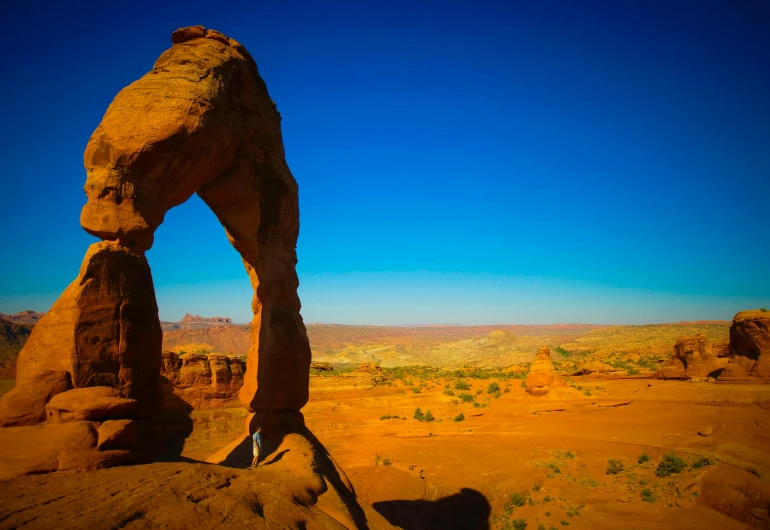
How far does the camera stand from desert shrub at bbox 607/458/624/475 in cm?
1447

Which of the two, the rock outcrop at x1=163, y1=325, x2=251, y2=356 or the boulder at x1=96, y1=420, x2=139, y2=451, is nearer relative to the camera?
the boulder at x1=96, y1=420, x2=139, y2=451

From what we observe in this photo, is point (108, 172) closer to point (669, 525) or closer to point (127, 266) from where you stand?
point (127, 266)

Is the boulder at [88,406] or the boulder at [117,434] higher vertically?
the boulder at [88,406]

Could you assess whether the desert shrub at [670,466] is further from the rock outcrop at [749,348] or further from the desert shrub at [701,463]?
the rock outcrop at [749,348]

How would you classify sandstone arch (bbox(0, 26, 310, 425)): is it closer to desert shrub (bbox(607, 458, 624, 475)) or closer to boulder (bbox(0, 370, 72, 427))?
boulder (bbox(0, 370, 72, 427))

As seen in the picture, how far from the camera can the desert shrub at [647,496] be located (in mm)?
12344

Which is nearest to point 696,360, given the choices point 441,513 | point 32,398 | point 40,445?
point 441,513

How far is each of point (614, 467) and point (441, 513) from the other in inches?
265

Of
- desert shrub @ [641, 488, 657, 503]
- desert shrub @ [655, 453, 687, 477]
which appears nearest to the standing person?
desert shrub @ [641, 488, 657, 503]

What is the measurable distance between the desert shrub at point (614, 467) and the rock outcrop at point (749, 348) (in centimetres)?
1349

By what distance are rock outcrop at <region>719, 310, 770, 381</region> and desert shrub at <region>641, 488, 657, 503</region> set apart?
14954 mm

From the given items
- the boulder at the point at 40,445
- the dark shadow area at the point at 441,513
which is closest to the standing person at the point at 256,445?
the boulder at the point at 40,445

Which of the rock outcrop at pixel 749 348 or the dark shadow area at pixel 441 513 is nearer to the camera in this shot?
the dark shadow area at pixel 441 513

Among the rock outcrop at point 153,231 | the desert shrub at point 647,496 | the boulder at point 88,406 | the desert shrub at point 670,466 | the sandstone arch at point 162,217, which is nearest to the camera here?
the boulder at point 88,406
